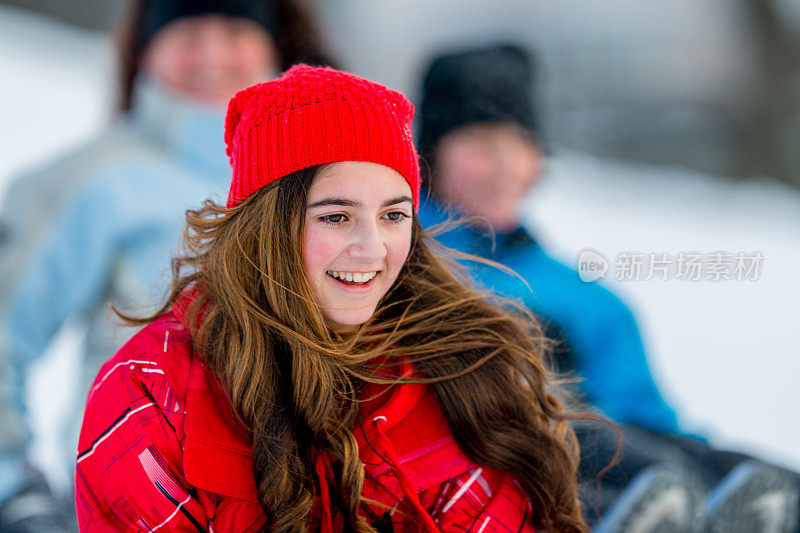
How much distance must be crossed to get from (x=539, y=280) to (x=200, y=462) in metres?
1.20

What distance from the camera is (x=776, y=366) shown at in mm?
2299

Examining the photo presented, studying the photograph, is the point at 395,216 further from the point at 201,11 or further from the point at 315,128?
the point at 201,11

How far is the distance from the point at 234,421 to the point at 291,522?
0.51 ft

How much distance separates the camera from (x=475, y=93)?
5.93ft

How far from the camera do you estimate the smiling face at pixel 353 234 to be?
0.88m

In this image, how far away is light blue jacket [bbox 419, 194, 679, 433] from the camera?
1.83 m

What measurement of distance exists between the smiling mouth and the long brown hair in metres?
0.04

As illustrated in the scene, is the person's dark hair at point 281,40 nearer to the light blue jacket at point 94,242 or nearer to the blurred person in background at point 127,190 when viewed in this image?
the blurred person in background at point 127,190

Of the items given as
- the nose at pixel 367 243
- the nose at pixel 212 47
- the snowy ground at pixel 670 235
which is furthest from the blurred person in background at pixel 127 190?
the nose at pixel 367 243

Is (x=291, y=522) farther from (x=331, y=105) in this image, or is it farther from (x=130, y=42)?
(x=130, y=42)

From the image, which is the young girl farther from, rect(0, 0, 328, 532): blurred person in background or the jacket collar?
rect(0, 0, 328, 532): blurred person in background

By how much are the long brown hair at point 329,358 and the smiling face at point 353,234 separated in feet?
0.07

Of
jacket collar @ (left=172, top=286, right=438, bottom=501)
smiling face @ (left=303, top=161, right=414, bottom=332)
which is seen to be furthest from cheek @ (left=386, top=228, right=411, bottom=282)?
jacket collar @ (left=172, top=286, right=438, bottom=501)

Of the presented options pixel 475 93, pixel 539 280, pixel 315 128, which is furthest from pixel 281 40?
pixel 315 128
